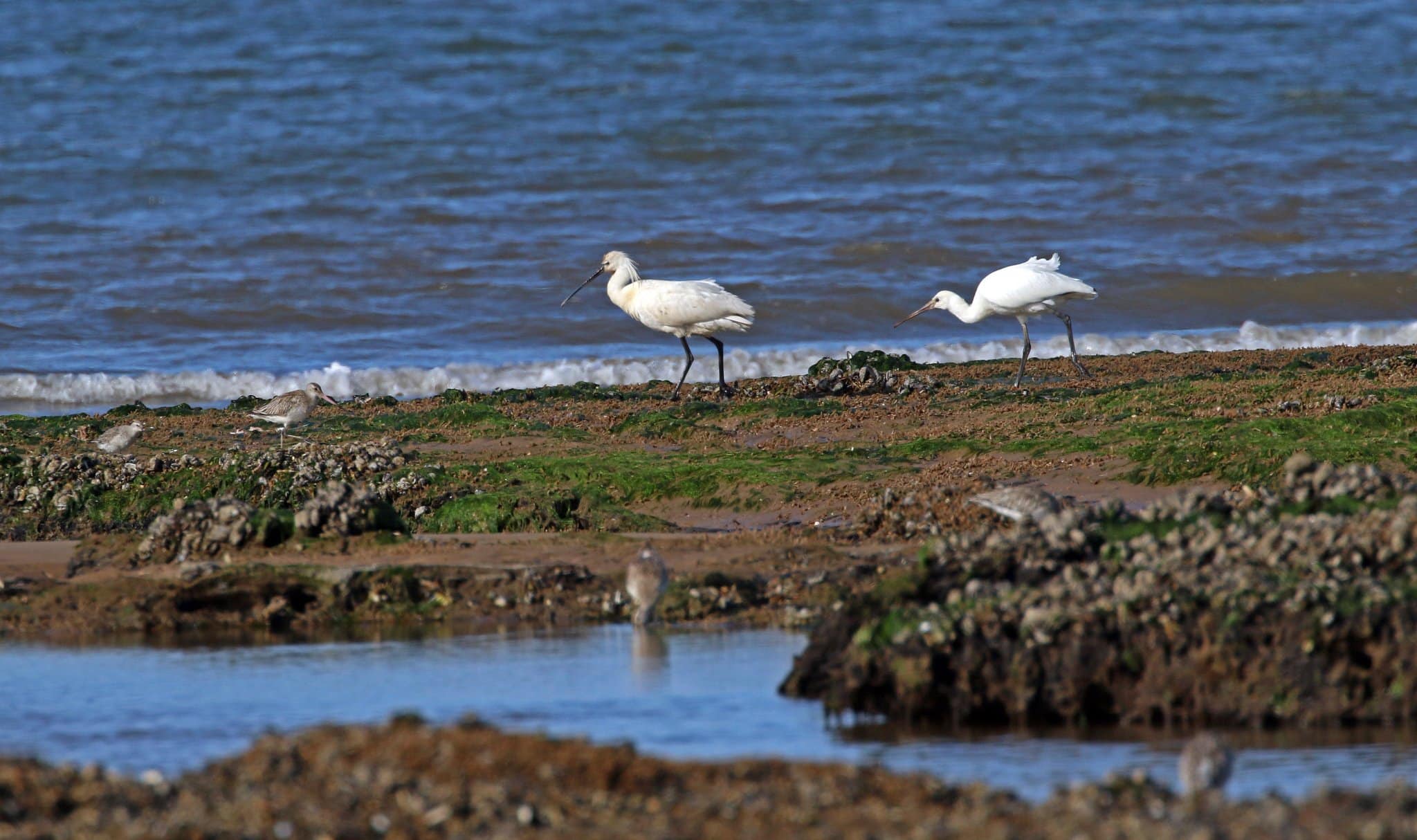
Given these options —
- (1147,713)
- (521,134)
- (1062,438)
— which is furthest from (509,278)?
(1147,713)

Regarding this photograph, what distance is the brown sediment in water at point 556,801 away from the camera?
382 cm

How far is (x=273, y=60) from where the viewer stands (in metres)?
31.5

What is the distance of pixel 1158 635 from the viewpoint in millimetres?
5273

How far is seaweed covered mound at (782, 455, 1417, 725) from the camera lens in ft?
16.9

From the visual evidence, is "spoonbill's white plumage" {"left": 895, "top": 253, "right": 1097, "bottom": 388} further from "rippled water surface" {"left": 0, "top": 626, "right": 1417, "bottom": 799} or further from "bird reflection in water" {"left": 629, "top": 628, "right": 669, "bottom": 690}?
"rippled water surface" {"left": 0, "top": 626, "right": 1417, "bottom": 799}

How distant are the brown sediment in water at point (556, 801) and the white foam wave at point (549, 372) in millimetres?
12831

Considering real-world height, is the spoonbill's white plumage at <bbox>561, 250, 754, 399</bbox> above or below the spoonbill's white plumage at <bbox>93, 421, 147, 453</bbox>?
above

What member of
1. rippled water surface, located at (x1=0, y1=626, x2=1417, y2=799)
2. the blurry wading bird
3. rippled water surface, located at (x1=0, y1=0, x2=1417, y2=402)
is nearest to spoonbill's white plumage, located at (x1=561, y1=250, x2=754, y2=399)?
rippled water surface, located at (x1=0, y1=0, x2=1417, y2=402)

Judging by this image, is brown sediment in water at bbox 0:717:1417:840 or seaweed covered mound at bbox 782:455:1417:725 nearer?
brown sediment in water at bbox 0:717:1417:840

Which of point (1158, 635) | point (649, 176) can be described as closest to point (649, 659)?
point (1158, 635)

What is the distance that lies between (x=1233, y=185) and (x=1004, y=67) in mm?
6758

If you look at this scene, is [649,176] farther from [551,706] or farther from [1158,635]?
[1158,635]

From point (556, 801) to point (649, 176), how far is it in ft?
75.1

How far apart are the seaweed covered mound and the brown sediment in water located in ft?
3.31
